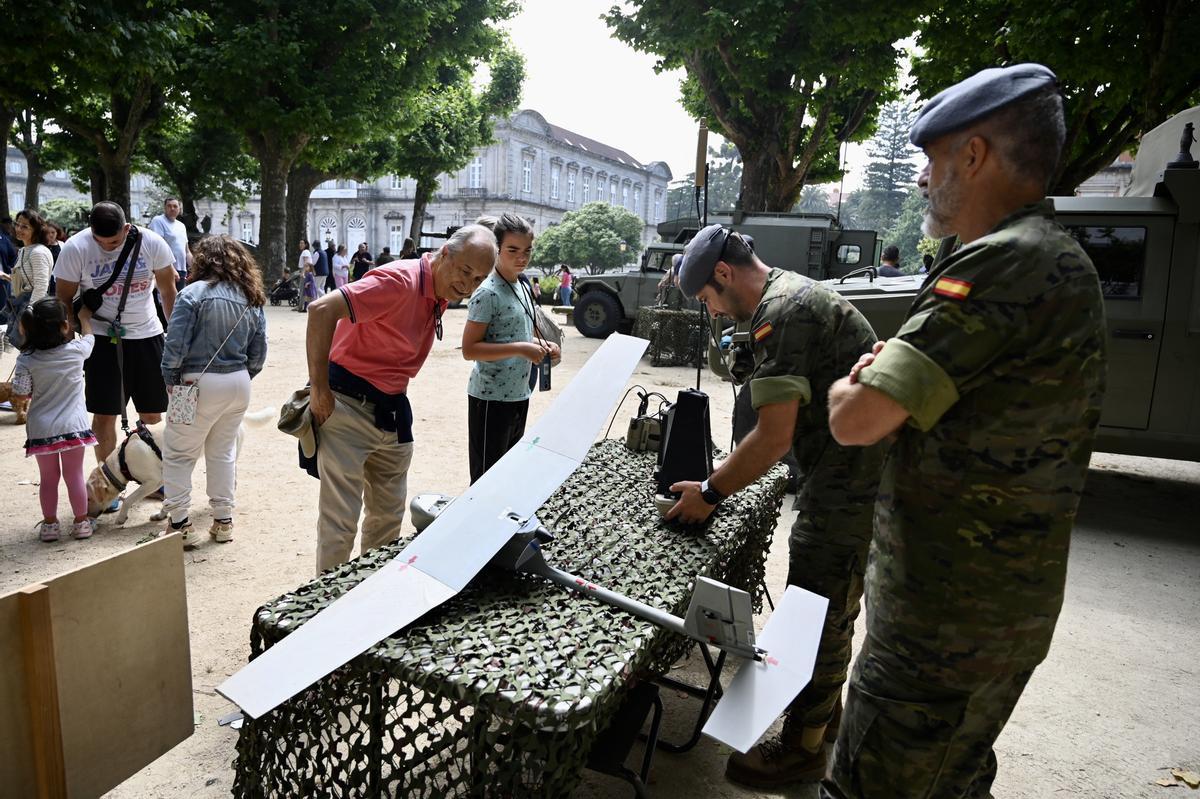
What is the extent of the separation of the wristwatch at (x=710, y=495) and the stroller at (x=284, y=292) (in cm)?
1893

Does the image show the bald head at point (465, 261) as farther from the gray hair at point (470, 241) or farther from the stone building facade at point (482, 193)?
the stone building facade at point (482, 193)

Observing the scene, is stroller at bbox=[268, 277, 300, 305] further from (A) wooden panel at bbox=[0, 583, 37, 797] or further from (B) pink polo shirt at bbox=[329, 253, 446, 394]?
(A) wooden panel at bbox=[0, 583, 37, 797]

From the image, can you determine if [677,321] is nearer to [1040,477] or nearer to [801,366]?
[801,366]

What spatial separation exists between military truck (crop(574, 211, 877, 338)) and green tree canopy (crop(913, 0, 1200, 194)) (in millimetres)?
3361

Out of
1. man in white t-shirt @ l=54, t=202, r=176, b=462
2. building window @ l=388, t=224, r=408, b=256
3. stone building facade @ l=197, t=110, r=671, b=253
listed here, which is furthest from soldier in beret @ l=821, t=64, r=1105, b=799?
building window @ l=388, t=224, r=408, b=256

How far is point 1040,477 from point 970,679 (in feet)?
1.36

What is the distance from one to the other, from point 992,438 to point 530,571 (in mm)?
1097

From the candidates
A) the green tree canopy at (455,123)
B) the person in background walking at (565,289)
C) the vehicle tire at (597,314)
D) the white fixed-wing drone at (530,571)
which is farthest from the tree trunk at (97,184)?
the white fixed-wing drone at (530,571)

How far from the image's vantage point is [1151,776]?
277 centimetres

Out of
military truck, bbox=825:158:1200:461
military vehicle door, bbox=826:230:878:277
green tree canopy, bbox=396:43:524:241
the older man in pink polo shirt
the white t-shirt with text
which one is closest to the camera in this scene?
the older man in pink polo shirt

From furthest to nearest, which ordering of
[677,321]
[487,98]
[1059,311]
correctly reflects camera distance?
[487,98]
[677,321]
[1059,311]

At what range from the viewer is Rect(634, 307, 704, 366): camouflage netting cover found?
12305 mm

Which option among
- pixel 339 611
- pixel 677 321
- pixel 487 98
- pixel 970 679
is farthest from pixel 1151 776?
pixel 487 98

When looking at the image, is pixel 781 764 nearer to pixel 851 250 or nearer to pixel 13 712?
pixel 13 712
